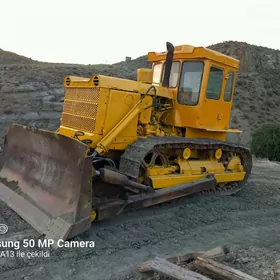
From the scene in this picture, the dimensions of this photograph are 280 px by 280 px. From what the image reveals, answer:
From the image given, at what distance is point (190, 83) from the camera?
7.10 m

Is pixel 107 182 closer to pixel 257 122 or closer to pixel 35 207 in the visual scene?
pixel 35 207

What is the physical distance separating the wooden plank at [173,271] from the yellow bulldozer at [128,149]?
4.13 ft

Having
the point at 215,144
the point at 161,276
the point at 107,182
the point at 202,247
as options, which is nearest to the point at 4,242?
the point at 107,182

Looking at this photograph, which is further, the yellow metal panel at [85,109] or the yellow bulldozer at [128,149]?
the yellow metal panel at [85,109]

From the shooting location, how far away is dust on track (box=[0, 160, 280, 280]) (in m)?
4.09

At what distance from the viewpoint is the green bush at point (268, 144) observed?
16.7 m

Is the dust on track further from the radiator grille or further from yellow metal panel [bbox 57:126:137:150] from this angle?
the radiator grille

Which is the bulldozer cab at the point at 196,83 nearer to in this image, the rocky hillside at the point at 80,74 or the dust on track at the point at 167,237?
the dust on track at the point at 167,237

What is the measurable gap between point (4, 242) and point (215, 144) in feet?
14.2

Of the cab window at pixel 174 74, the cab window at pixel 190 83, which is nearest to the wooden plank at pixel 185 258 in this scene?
the cab window at pixel 190 83

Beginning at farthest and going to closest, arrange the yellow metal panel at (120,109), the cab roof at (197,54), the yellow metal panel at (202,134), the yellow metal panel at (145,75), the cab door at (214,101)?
1. the yellow metal panel at (145,75)
2. the yellow metal panel at (202,134)
3. the cab door at (214,101)
4. the cab roof at (197,54)
5. the yellow metal panel at (120,109)

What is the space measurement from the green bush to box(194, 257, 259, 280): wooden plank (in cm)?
1379

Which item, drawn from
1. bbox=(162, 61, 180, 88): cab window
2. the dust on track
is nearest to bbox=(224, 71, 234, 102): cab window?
bbox=(162, 61, 180, 88): cab window

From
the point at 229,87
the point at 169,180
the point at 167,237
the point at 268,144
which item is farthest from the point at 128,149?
the point at 268,144
